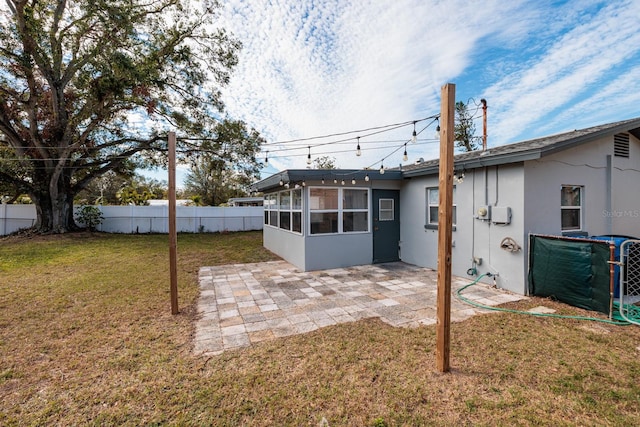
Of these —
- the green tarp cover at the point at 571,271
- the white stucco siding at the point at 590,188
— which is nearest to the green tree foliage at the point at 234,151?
the white stucco siding at the point at 590,188

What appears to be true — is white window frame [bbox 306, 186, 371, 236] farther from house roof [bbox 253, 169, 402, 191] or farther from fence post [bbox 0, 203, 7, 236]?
fence post [bbox 0, 203, 7, 236]

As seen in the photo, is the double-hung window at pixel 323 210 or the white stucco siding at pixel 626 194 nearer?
the white stucco siding at pixel 626 194

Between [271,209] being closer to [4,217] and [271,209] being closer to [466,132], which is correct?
[4,217]

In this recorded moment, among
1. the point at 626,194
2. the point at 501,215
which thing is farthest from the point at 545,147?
the point at 626,194

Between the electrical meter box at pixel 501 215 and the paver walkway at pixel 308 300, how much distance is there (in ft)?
4.24

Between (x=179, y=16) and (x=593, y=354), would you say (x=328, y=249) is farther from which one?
(x=179, y=16)

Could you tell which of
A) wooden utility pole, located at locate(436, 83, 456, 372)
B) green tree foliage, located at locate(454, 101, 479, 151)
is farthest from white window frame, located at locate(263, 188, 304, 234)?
green tree foliage, located at locate(454, 101, 479, 151)

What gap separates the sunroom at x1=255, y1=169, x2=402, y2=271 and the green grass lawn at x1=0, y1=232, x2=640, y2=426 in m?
3.34

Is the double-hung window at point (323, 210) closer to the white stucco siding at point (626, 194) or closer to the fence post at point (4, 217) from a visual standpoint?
the white stucco siding at point (626, 194)

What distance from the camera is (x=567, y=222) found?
550 centimetres

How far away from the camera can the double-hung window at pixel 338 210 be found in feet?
22.3

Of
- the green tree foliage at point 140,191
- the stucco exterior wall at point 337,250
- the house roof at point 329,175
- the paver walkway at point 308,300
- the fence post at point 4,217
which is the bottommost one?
the paver walkway at point 308,300

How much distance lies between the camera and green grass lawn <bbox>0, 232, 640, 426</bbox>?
6.71 feet

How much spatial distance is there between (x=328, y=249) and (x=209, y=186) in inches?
863
